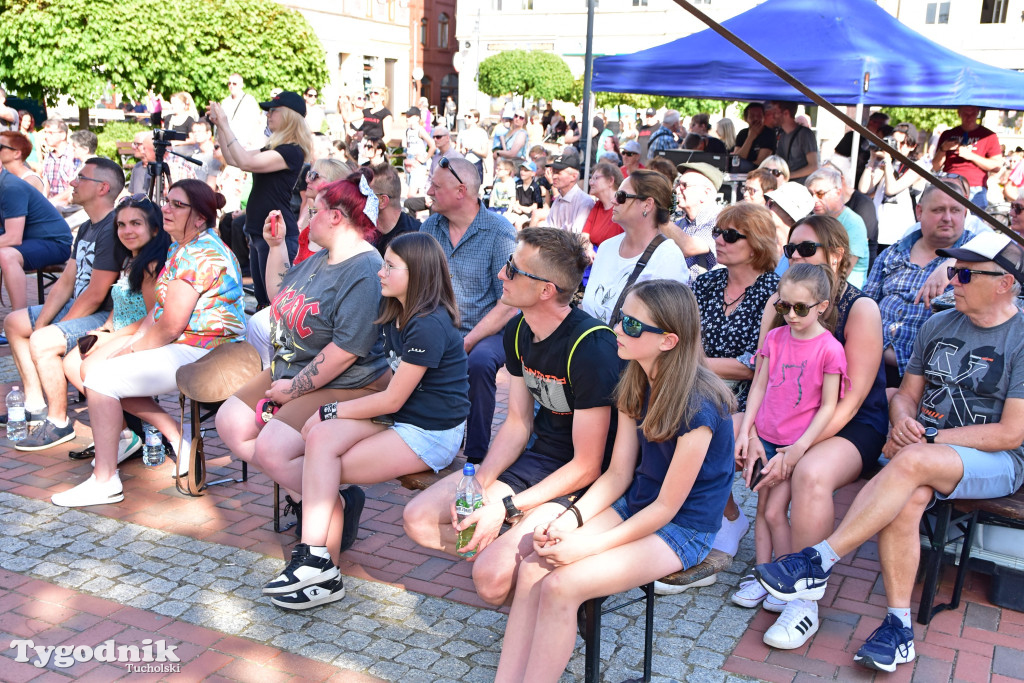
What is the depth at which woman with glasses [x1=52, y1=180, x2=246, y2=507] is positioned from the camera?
461cm

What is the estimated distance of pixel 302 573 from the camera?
358cm

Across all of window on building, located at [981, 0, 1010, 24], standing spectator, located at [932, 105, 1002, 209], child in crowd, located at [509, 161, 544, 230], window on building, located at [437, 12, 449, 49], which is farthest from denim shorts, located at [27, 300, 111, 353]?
window on building, located at [437, 12, 449, 49]

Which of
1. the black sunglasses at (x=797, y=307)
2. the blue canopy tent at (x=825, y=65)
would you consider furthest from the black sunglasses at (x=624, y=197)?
the blue canopy tent at (x=825, y=65)

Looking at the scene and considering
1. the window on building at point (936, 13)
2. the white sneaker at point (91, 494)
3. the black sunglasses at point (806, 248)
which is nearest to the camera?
the black sunglasses at point (806, 248)

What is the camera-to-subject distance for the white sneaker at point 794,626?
339cm

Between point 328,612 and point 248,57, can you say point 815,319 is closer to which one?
point 328,612

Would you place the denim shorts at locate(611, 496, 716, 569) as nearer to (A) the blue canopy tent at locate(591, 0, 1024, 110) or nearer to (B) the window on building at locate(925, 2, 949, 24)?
(A) the blue canopy tent at locate(591, 0, 1024, 110)

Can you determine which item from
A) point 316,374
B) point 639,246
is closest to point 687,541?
point 316,374

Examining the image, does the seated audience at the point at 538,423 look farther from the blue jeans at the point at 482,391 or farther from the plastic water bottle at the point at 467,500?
the blue jeans at the point at 482,391

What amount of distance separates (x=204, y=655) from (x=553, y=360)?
1.65 metres

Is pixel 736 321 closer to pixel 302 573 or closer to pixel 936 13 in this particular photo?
pixel 302 573

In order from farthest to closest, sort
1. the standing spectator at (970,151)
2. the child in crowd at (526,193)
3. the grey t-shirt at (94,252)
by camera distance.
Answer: the child in crowd at (526,193) < the standing spectator at (970,151) < the grey t-shirt at (94,252)

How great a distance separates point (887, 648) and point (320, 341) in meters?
2.60

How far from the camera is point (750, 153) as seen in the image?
1052 centimetres
